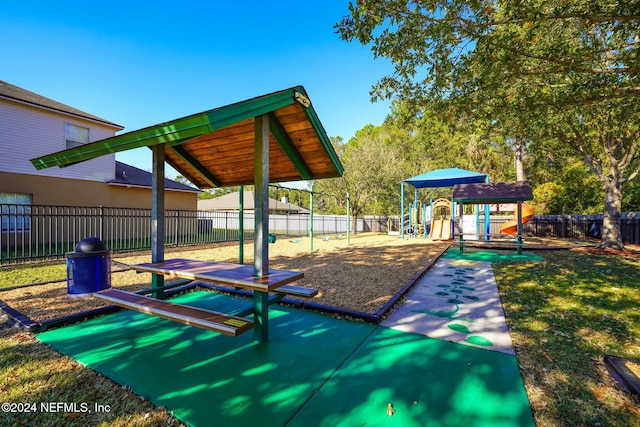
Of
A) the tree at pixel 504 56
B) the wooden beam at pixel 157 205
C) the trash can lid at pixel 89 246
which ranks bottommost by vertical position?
the trash can lid at pixel 89 246

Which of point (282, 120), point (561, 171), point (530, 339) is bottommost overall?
point (530, 339)

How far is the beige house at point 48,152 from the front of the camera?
11.8m

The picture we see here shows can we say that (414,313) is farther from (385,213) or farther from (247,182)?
(385,213)

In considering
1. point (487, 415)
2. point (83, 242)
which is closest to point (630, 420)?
point (487, 415)

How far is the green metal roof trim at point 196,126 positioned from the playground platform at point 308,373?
7.26 ft

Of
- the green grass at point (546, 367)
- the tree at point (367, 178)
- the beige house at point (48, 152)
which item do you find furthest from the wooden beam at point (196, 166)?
the tree at point (367, 178)

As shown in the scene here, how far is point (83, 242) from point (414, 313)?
5.16 meters

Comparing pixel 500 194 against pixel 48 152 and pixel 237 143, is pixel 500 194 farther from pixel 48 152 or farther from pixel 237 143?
pixel 48 152

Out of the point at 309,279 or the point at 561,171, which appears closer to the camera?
the point at 309,279

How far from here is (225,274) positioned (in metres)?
3.41

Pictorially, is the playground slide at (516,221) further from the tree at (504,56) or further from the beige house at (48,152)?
the beige house at (48,152)

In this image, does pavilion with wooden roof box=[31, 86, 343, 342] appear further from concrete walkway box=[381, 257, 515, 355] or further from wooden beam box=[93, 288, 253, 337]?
concrete walkway box=[381, 257, 515, 355]

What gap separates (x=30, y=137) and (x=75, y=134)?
170cm

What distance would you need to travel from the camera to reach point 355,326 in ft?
12.3
